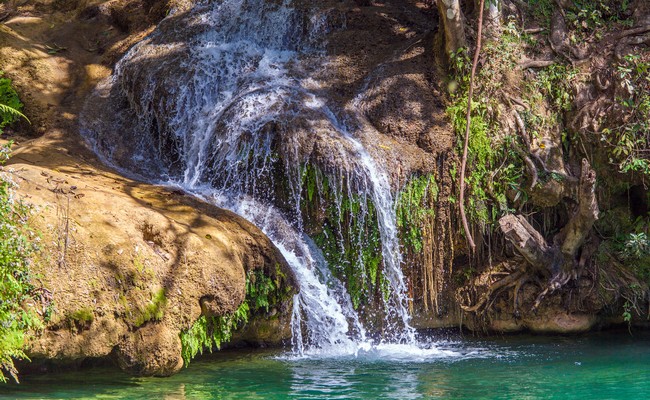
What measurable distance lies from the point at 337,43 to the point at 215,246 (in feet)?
18.8

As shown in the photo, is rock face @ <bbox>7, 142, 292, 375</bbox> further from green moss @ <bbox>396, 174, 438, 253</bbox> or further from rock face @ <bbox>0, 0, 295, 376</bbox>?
green moss @ <bbox>396, 174, 438, 253</bbox>

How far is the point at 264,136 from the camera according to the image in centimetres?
1063

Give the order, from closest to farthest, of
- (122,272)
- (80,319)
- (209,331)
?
1. (80,319)
2. (122,272)
3. (209,331)

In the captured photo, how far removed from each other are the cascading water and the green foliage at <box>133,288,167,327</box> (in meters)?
2.18

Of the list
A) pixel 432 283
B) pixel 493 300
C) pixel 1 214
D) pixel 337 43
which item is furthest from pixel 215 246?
pixel 337 43

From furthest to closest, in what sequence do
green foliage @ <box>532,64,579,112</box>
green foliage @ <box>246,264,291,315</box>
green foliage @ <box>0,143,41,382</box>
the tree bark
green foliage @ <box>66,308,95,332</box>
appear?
green foliage @ <box>532,64,579,112</box>
the tree bark
green foliage @ <box>246,264,291,315</box>
green foliage @ <box>66,308,95,332</box>
green foliage @ <box>0,143,41,382</box>

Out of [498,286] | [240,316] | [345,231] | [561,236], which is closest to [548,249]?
[561,236]

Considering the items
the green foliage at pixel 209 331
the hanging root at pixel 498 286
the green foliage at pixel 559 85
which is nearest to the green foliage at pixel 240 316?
the green foliage at pixel 209 331

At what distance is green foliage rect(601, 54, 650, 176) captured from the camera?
35.4ft

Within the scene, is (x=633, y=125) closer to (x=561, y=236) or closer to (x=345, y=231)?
(x=561, y=236)

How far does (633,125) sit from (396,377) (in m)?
5.15

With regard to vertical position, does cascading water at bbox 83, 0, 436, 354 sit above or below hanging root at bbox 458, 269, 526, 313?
above

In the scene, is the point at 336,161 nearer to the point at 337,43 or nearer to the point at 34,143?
the point at 337,43

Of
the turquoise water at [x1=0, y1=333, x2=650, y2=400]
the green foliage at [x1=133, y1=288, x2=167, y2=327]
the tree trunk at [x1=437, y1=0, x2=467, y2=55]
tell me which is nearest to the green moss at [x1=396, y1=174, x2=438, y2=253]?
the turquoise water at [x1=0, y1=333, x2=650, y2=400]
